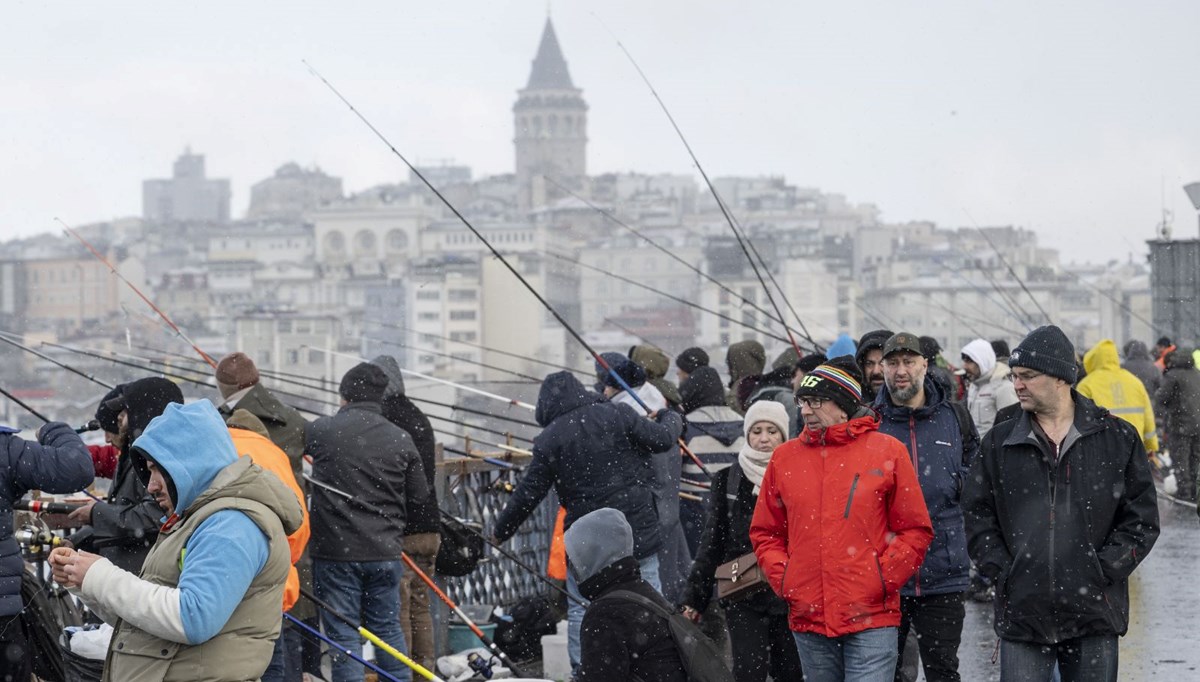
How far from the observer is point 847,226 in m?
164

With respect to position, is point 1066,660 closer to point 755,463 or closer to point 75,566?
point 755,463

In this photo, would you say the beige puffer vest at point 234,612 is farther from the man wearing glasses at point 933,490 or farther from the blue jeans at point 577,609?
the blue jeans at point 577,609

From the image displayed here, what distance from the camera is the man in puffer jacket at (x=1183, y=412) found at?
1139cm

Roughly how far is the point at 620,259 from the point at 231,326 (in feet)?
96.8

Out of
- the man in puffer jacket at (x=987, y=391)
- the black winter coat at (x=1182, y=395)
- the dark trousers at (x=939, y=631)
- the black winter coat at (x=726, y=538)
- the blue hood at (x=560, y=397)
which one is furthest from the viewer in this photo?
the black winter coat at (x=1182, y=395)

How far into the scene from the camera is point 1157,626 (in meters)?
7.17

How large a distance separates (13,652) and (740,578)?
1904 millimetres

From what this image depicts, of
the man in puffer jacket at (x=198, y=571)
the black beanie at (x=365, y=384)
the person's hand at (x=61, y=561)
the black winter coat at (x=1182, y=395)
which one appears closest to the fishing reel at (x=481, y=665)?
the black beanie at (x=365, y=384)

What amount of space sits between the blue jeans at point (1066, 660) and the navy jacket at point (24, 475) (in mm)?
2247

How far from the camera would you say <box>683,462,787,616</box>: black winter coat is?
5062mm

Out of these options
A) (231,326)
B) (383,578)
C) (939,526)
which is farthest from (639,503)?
(231,326)

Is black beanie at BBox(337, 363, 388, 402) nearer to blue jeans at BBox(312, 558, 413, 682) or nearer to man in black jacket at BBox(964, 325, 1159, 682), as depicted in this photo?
blue jeans at BBox(312, 558, 413, 682)

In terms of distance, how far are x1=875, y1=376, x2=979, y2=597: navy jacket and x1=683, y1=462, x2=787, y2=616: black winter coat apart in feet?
1.35

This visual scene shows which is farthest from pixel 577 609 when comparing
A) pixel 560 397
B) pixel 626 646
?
pixel 626 646
